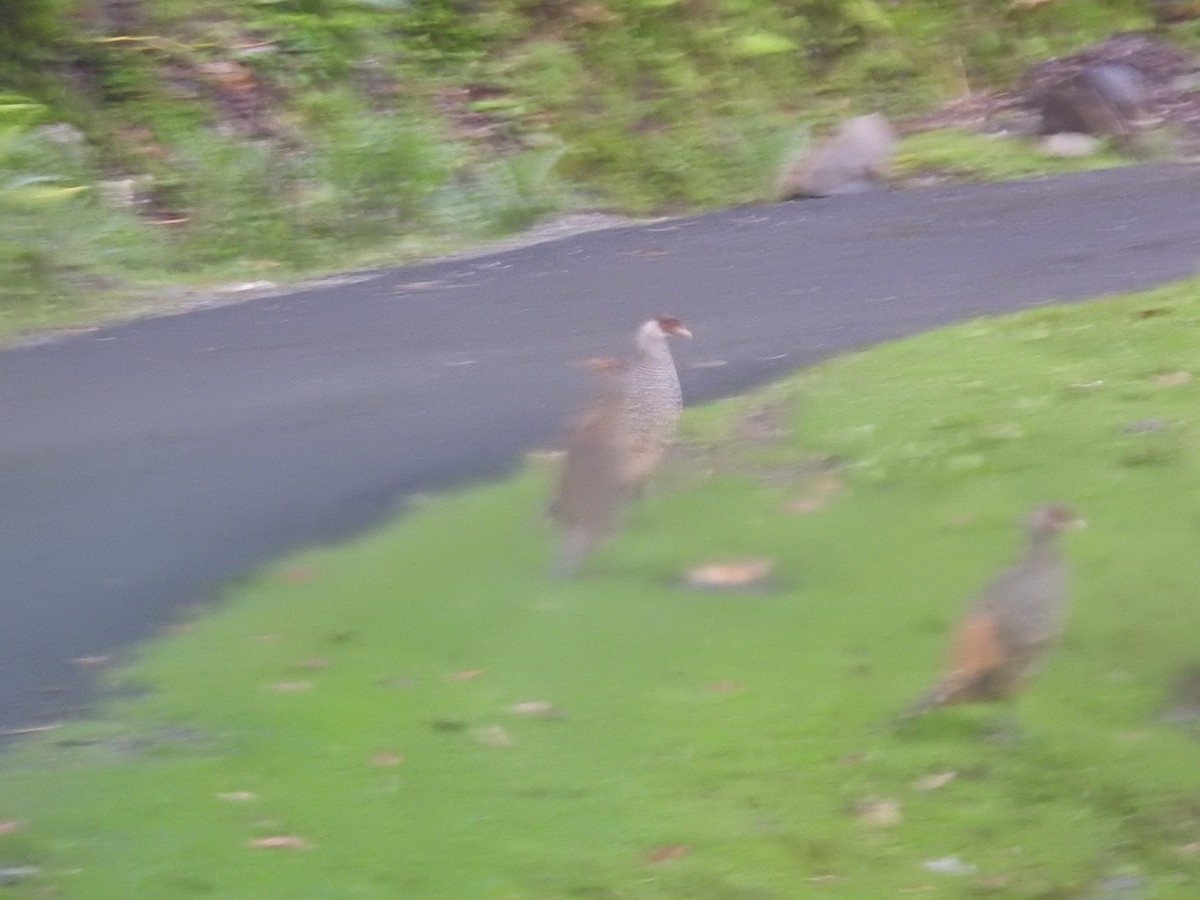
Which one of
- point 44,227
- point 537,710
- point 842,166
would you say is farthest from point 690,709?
point 842,166

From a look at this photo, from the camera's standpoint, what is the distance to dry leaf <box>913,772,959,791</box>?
4547 millimetres

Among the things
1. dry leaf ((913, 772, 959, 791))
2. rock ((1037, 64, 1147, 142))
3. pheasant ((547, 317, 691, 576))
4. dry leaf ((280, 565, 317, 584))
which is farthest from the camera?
rock ((1037, 64, 1147, 142))

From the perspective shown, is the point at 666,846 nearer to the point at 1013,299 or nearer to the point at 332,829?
the point at 332,829

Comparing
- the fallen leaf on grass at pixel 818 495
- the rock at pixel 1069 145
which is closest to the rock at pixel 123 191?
the rock at pixel 1069 145

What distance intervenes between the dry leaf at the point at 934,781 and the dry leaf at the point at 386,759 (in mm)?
1358

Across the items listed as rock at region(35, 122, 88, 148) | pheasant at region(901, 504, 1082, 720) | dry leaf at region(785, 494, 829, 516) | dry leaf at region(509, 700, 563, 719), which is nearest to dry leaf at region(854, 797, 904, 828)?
pheasant at region(901, 504, 1082, 720)

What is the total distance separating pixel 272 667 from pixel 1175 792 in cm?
268

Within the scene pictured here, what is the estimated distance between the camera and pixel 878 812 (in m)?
4.45

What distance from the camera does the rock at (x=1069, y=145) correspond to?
15102mm

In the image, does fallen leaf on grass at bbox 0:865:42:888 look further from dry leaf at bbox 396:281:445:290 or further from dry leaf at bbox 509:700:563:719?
dry leaf at bbox 396:281:445:290

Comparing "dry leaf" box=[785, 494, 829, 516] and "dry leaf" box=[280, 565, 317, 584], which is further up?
"dry leaf" box=[280, 565, 317, 584]

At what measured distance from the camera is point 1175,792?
4441mm

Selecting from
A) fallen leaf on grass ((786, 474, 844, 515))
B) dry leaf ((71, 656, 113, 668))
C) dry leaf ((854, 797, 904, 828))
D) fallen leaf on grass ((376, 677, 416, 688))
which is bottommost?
fallen leaf on grass ((786, 474, 844, 515))

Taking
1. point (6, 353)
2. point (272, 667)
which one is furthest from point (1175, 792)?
point (6, 353)
